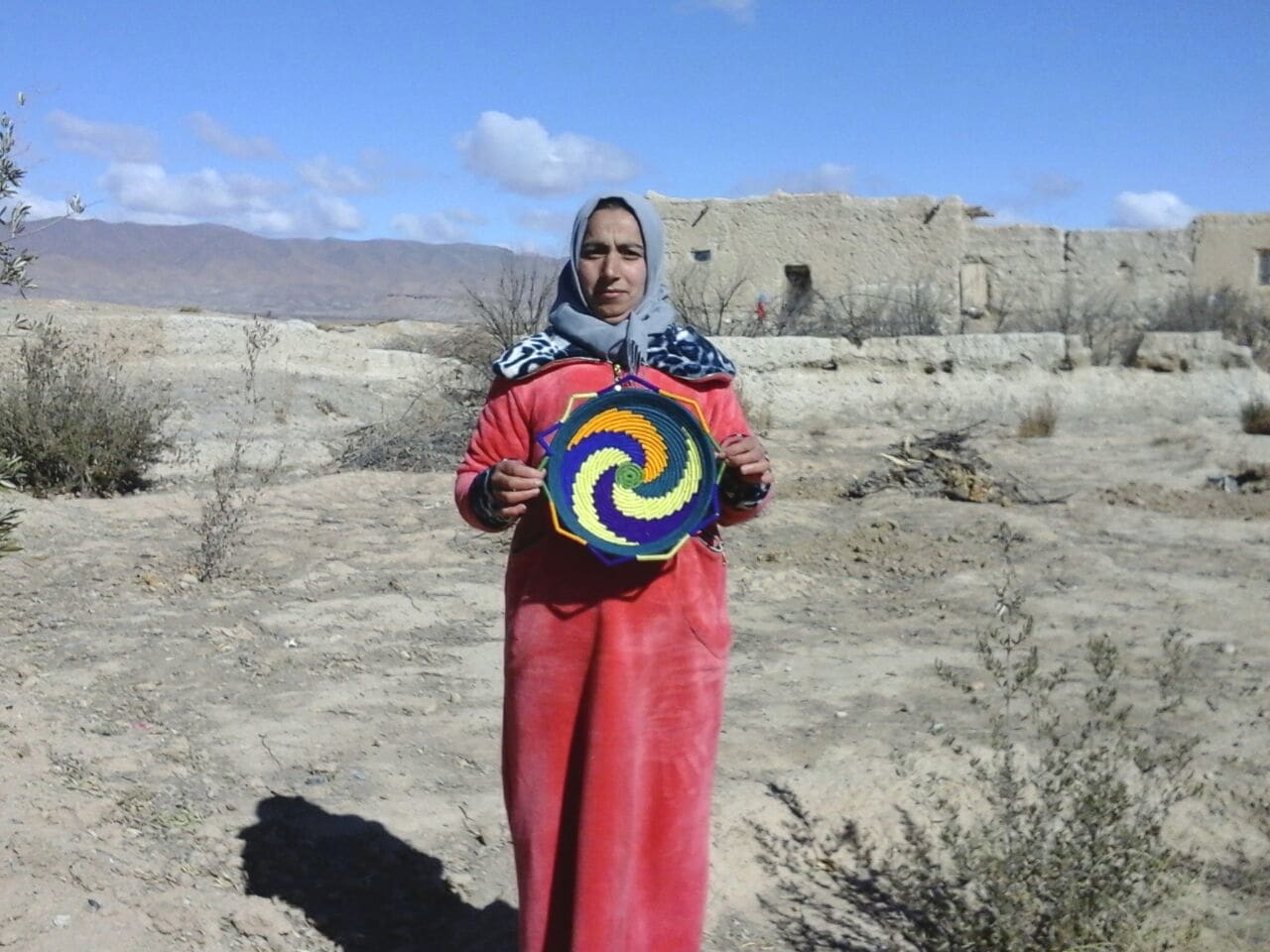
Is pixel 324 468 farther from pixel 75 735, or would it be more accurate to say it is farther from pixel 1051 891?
pixel 1051 891

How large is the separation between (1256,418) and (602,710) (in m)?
10.3

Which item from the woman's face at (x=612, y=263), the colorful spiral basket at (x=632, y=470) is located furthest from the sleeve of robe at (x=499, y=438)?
the woman's face at (x=612, y=263)

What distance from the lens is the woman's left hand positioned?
82.6 inches

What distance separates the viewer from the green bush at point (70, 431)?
7.89 metres

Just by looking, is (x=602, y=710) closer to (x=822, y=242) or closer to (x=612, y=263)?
(x=612, y=263)

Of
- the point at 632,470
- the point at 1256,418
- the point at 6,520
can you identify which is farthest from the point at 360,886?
the point at 1256,418

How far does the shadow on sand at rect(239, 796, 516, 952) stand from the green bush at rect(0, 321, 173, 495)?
5016 millimetres

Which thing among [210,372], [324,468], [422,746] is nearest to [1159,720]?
[422,746]

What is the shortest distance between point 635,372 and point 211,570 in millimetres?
4552

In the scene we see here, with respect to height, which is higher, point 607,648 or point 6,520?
point 6,520

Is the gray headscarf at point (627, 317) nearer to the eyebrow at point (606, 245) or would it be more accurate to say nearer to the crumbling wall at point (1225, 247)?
the eyebrow at point (606, 245)

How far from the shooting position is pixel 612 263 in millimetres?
2180

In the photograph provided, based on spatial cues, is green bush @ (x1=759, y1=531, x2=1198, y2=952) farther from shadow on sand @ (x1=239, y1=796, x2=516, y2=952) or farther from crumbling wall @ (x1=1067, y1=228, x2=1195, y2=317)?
crumbling wall @ (x1=1067, y1=228, x2=1195, y2=317)

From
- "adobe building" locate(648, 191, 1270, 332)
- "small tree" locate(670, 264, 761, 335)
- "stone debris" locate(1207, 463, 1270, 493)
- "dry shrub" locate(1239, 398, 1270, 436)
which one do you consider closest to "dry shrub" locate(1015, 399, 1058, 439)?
"dry shrub" locate(1239, 398, 1270, 436)
